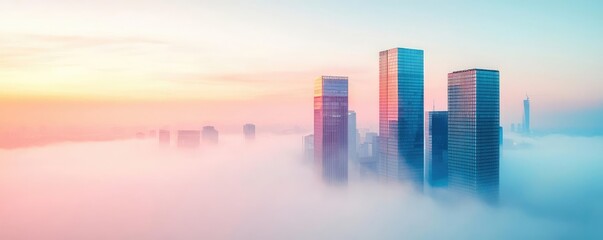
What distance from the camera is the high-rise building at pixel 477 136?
5419 cm

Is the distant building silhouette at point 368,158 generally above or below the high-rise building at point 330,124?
below

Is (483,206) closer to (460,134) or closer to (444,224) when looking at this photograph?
(444,224)

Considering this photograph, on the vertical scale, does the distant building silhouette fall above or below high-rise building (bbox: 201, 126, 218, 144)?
below

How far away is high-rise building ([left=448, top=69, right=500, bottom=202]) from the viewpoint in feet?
178

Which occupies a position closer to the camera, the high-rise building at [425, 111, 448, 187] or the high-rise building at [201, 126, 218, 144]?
the high-rise building at [425, 111, 448, 187]

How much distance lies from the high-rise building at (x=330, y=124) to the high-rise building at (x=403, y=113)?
6.22 meters

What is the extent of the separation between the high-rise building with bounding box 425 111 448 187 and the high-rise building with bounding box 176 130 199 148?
38549 mm

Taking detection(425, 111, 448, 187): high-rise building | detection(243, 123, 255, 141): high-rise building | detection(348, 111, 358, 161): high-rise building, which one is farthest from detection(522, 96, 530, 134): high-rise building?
detection(243, 123, 255, 141): high-rise building

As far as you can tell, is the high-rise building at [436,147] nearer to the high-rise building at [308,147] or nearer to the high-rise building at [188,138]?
the high-rise building at [308,147]

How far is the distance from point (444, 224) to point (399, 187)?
10.4 meters

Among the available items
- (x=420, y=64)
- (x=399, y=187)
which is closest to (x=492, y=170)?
(x=399, y=187)

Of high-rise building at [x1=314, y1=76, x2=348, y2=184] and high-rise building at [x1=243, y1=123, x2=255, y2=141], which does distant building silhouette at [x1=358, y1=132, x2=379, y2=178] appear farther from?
high-rise building at [x1=243, y1=123, x2=255, y2=141]

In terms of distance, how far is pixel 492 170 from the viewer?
180ft

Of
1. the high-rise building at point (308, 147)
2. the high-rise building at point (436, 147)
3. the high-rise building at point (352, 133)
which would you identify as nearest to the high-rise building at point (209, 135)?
the high-rise building at point (308, 147)
